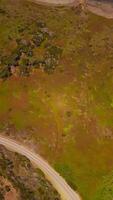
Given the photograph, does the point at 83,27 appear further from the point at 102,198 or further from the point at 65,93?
the point at 102,198

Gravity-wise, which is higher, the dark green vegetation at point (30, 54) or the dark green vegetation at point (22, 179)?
the dark green vegetation at point (30, 54)

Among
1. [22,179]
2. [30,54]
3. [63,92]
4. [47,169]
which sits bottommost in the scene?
[47,169]

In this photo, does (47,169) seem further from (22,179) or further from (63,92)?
(63,92)

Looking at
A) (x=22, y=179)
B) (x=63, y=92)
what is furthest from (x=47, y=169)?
(x=63, y=92)

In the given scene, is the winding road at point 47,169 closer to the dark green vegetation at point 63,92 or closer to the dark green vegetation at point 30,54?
the dark green vegetation at point 63,92

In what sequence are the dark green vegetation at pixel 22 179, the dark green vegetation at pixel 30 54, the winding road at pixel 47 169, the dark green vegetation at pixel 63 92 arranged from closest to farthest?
the dark green vegetation at pixel 22 179 → the winding road at pixel 47 169 → the dark green vegetation at pixel 63 92 → the dark green vegetation at pixel 30 54

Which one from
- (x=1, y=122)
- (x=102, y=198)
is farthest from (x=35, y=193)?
(x=1, y=122)

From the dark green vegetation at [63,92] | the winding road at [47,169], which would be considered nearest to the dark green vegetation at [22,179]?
the winding road at [47,169]
